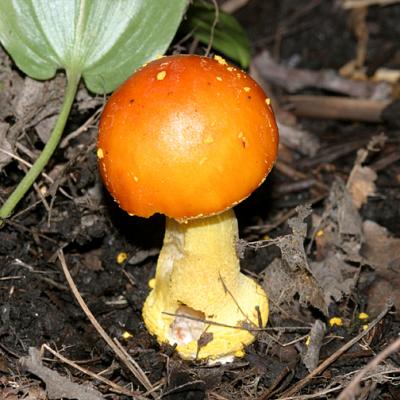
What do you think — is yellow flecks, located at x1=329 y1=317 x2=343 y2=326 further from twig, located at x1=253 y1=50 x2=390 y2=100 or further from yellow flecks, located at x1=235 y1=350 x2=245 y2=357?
twig, located at x1=253 y1=50 x2=390 y2=100

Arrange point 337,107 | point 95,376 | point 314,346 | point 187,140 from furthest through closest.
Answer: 1. point 337,107
2. point 314,346
3. point 95,376
4. point 187,140

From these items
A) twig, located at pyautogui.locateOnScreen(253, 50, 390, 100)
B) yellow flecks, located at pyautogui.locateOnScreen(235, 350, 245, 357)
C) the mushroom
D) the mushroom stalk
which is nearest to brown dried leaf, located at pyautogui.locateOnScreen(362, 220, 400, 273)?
the mushroom stalk

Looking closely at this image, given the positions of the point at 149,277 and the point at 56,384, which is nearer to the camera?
the point at 56,384

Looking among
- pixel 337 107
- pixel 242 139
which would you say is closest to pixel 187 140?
pixel 242 139

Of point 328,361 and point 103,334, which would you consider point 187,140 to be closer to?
point 103,334

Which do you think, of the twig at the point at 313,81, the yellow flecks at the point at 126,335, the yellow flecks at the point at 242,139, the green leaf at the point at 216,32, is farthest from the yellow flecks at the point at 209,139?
the twig at the point at 313,81

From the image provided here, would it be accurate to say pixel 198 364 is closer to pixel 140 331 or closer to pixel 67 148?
pixel 140 331
